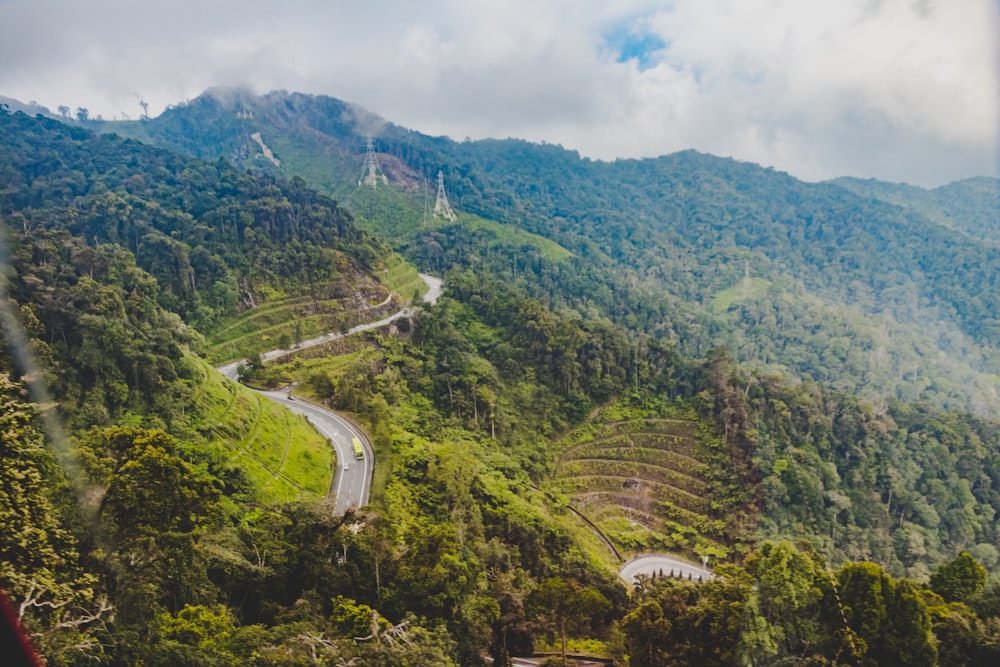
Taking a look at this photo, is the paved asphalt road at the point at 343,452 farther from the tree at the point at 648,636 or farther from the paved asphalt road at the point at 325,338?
the tree at the point at 648,636

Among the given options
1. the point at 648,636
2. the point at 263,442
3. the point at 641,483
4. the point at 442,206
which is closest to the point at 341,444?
the point at 263,442

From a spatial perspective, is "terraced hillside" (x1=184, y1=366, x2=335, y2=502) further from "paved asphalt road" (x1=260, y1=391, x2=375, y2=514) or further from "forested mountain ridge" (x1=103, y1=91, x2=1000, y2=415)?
"forested mountain ridge" (x1=103, y1=91, x2=1000, y2=415)

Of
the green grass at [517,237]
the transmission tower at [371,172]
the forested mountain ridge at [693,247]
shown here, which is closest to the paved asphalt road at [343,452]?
the forested mountain ridge at [693,247]

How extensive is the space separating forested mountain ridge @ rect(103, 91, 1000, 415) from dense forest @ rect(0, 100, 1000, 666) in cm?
541

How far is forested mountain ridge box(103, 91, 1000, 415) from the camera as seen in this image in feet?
262

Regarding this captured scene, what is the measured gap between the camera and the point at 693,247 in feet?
411

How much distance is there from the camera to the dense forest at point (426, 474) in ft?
40.6

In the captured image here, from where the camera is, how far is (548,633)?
19500 millimetres

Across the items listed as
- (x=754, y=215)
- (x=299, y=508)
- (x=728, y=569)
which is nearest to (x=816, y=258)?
(x=754, y=215)

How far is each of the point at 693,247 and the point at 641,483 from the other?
318 ft

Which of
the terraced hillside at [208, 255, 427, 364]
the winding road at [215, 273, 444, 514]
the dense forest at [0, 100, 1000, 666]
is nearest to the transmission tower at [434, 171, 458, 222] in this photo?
the dense forest at [0, 100, 1000, 666]

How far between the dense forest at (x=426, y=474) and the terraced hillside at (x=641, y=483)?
6.4 inches

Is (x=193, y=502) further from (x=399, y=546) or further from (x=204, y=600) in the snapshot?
(x=399, y=546)

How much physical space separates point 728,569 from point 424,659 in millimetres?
10996
